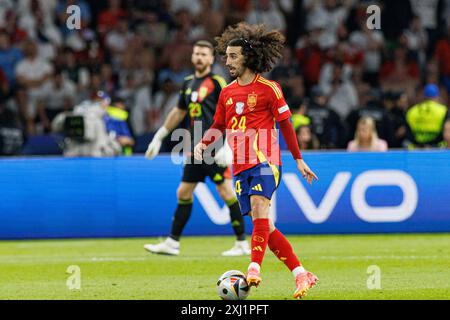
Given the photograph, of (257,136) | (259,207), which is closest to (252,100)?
(257,136)

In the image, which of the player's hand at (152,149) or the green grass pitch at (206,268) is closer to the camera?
the green grass pitch at (206,268)

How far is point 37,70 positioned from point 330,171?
7.02 m

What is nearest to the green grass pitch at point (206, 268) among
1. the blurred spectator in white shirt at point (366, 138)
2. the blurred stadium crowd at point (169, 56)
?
the blurred spectator in white shirt at point (366, 138)

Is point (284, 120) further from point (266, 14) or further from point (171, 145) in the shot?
point (266, 14)

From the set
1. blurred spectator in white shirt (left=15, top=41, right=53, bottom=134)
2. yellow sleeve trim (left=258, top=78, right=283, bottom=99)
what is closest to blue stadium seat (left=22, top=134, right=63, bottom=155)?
blurred spectator in white shirt (left=15, top=41, right=53, bottom=134)

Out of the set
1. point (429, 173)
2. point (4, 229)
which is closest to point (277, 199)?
point (429, 173)

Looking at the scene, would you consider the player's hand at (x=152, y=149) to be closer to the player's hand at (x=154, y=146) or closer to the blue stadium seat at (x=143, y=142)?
the player's hand at (x=154, y=146)

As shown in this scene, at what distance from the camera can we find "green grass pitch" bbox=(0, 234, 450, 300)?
9.44 meters

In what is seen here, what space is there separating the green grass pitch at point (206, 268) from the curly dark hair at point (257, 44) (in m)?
1.98

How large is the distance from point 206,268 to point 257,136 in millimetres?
2735

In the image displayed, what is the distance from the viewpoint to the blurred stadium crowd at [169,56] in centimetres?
1931

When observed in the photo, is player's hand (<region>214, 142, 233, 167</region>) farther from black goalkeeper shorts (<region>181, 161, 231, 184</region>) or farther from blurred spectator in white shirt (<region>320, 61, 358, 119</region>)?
blurred spectator in white shirt (<region>320, 61, 358, 119</region>)

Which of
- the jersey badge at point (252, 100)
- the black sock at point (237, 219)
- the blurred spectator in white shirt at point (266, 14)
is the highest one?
the blurred spectator in white shirt at point (266, 14)

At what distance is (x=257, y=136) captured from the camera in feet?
30.0
